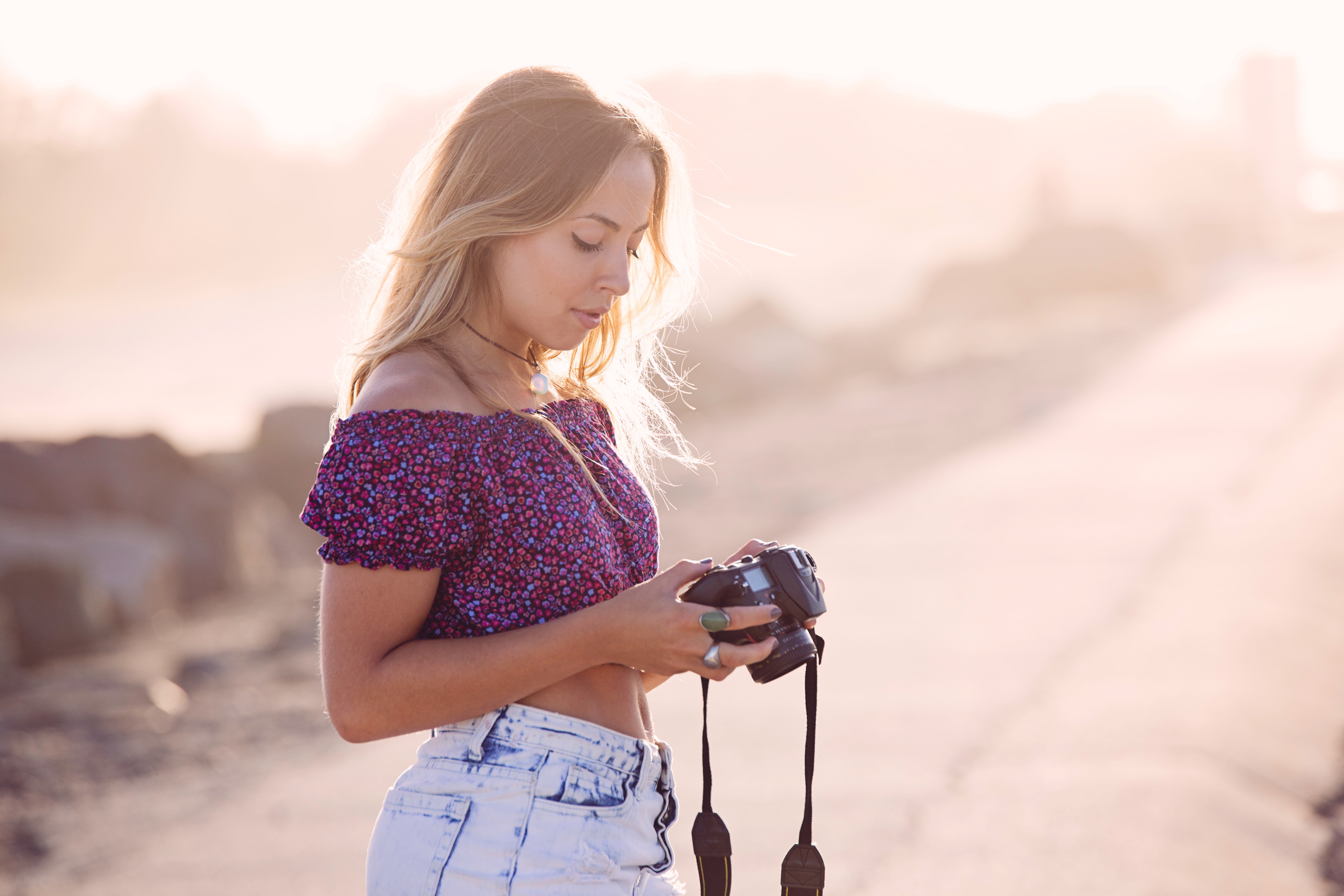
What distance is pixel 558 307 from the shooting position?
178 cm

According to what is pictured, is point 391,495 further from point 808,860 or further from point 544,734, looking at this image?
point 808,860

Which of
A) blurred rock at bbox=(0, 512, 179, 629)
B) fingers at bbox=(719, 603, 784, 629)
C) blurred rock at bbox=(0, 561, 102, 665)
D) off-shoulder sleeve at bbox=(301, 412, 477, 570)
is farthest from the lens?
blurred rock at bbox=(0, 512, 179, 629)

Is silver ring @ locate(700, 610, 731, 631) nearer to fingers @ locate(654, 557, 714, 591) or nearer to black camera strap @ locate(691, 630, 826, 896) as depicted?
fingers @ locate(654, 557, 714, 591)

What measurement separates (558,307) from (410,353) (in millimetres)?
231

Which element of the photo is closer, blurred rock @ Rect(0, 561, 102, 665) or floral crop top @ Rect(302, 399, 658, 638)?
floral crop top @ Rect(302, 399, 658, 638)

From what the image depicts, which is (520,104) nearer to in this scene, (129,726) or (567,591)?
(567,591)

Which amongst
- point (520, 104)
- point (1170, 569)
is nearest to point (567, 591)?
point (520, 104)

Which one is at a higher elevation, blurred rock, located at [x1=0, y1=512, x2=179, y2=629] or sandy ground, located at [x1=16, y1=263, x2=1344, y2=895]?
sandy ground, located at [x1=16, y1=263, x2=1344, y2=895]

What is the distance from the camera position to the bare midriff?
1689mm

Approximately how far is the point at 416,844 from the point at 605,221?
0.89 meters

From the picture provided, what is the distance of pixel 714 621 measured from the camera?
159 centimetres

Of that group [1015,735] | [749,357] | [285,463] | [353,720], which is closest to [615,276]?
[353,720]

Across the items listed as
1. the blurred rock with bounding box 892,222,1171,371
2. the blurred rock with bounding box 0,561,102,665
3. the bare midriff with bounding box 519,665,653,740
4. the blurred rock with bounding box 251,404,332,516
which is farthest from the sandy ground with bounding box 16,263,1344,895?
the blurred rock with bounding box 892,222,1171,371

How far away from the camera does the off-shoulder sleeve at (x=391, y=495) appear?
5.00 ft
